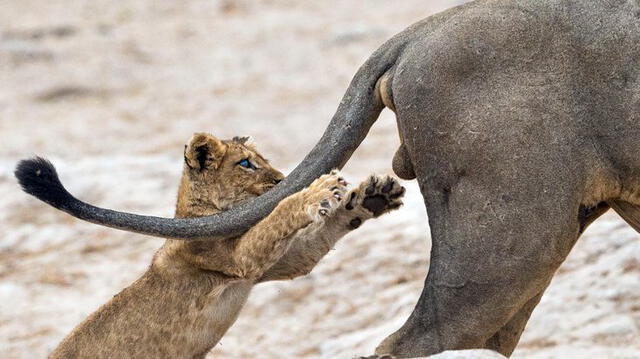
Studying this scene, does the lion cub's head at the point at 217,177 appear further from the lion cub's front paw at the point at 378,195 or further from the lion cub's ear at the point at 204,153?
the lion cub's front paw at the point at 378,195

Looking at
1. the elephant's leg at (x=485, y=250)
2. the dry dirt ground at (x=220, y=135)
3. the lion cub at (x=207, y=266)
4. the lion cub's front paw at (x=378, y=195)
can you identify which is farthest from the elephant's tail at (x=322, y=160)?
the dry dirt ground at (x=220, y=135)

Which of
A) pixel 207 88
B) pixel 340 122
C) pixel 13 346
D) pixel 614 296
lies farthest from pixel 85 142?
pixel 340 122

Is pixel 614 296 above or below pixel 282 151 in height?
below

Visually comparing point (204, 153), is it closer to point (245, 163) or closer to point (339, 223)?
point (245, 163)

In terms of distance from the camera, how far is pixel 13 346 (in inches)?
301

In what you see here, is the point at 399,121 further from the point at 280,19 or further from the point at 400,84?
the point at 280,19

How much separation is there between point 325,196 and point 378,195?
0.67 ft

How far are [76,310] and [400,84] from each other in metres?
4.04

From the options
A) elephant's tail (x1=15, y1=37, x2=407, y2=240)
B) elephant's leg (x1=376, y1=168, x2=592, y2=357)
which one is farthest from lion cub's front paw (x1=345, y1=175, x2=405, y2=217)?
elephant's tail (x1=15, y1=37, x2=407, y2=240)

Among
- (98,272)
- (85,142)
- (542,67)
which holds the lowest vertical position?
(542,67)

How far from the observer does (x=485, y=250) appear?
4480 mm

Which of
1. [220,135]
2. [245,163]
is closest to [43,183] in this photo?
[245,163]

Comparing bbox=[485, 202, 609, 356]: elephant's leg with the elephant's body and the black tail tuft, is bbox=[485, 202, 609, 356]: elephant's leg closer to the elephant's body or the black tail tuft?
the elephant's body

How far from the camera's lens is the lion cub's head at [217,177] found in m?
5.52
